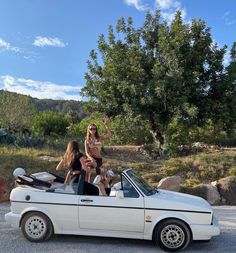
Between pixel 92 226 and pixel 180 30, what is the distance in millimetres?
11991

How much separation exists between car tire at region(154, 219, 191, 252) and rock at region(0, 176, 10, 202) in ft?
18.6

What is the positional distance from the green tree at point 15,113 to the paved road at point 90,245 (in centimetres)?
2601

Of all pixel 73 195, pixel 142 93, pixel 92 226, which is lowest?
pixel 92 226

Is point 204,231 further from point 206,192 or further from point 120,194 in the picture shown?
point 206,192

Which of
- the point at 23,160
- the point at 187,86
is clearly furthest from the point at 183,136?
the point at 23,160

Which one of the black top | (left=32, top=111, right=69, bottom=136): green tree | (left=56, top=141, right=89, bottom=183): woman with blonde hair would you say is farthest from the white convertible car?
(left=32, top=111, right=69, bottom=136): green tree

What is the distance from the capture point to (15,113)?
32.8 m

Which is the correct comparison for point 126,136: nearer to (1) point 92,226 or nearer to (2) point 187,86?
(2) point 187,86

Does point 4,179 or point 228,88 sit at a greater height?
point 228,88

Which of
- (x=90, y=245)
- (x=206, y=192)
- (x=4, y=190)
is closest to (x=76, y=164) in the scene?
(x=90, y=245)

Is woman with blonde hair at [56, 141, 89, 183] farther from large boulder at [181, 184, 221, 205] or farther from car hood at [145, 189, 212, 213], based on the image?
large boulder at [181, 184, 221, 205]

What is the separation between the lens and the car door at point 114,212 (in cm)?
645

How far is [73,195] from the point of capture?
6.72 metres

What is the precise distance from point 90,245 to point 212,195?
17.9 ft
